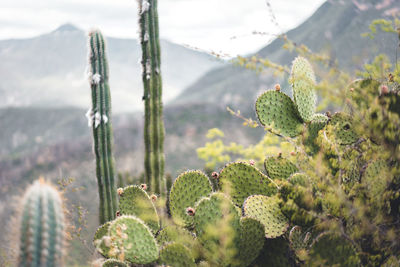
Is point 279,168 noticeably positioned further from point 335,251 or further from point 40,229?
point 40,229

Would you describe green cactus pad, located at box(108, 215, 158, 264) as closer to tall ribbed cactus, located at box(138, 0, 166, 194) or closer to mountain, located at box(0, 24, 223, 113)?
tall ribbed cactus, located at box(138, 0, 166, 194)

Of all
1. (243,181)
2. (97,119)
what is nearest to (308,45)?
(97,119)

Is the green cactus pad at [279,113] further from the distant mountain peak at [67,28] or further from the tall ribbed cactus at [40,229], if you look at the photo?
the distant mountain peak at [67,28]

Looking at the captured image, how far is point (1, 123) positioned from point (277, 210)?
26.2 meters

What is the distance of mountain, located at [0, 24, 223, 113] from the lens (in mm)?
27219

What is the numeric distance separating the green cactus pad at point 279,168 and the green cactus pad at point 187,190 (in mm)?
269

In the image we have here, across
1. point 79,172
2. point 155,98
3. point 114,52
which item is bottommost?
point 79,172

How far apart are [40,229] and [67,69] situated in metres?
31.6

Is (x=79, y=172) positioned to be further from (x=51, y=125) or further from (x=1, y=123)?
(x=1, y=123)

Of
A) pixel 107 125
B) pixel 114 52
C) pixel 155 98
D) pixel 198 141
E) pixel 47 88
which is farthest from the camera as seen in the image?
pixel 114 52

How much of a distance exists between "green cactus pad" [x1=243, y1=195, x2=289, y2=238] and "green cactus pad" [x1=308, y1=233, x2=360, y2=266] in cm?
19

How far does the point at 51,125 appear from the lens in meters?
24.5

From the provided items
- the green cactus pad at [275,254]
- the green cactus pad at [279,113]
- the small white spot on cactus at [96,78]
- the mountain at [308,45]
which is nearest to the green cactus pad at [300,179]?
the green cactus pad at [275,254]

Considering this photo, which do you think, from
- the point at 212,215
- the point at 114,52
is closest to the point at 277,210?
the point at 212,215
